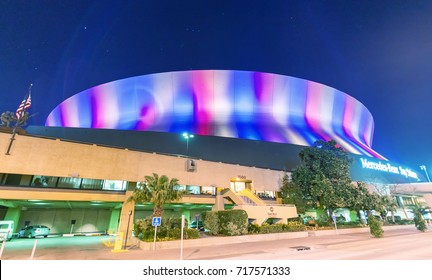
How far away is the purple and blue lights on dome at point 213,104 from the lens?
3978 cm

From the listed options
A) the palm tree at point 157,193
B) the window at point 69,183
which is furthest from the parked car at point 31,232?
the palm tree at point 157,193

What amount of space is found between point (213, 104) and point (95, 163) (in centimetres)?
2565

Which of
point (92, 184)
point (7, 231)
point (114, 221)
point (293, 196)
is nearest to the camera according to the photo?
point (7, 231)

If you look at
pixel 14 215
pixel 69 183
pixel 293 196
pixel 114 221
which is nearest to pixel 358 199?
pixel 293 196

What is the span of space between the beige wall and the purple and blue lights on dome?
1354 cm

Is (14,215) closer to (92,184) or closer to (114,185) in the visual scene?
(92,184)

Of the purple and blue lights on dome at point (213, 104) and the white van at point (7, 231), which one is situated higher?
the purple and blue lights on dome at point (213, 104)

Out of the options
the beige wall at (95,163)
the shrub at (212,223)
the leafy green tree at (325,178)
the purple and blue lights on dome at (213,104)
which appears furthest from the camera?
the purple and blue lights on dome at (213,104)

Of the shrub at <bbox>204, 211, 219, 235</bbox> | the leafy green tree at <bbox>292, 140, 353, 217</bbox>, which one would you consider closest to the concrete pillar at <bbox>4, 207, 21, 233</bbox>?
the shrub at <bbox>204, 211, 219, 235</bbox>

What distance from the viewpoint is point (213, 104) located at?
4112 cm

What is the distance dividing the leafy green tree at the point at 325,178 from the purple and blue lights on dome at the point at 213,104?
380 inches

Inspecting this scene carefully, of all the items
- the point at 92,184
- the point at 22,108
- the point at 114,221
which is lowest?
the point at 114,221

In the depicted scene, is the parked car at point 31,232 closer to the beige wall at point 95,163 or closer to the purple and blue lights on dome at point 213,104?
the beige wall at point 95,163
